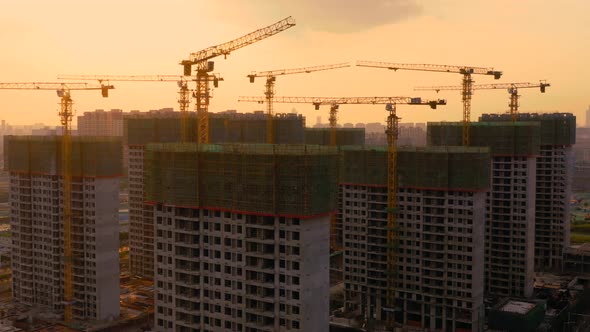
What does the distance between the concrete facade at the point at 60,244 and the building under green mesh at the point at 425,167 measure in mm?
35326

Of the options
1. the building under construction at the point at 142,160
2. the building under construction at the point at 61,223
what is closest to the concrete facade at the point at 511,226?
the building under construction at the point at 142,160

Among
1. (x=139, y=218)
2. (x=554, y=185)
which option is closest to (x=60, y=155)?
(x=139, y=218)

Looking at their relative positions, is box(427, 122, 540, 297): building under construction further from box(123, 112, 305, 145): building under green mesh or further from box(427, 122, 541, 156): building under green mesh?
box(123, 112, 305, 145): building under green mesh

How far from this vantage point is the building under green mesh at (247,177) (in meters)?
57.3

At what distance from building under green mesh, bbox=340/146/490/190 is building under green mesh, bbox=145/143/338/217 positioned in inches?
1044

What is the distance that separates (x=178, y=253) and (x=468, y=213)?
3938 cm

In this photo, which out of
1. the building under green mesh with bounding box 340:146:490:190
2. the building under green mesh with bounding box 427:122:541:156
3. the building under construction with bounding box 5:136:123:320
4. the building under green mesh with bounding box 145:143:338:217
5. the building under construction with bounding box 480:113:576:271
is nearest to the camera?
the building under green mesh with bounding box 145:143:338:217

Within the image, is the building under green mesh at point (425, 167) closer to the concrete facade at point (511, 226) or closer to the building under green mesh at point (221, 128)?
the concrete facade at point (511, 226)

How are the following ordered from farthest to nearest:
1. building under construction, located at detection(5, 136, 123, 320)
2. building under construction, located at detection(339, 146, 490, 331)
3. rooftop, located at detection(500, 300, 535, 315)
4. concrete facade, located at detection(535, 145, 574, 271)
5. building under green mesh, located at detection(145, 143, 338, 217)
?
concrete facade, located at detection(535, 145, 574, 271) < building under construction, located at detection(5, 136, 123, 320) < rooftop, located at detection(500, 300, 535, 315) < building under construction, located at detection(339, 146, 490, 331) < building under green mesh, located at detection(145, 143, 338, 217)

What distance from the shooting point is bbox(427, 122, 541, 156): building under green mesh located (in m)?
98.3

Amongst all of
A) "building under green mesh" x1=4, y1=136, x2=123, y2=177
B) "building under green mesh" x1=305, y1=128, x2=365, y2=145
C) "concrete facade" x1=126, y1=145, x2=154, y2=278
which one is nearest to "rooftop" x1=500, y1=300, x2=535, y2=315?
"building under green mesh" x1=4, y1=136, x2=123, y2=177

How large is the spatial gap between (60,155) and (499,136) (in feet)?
225

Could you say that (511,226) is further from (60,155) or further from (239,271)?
(60,155)

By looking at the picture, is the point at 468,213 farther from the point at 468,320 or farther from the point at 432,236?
the point at 468,320
